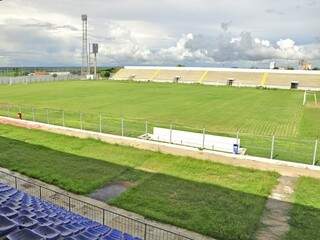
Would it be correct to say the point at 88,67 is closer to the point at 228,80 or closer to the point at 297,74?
the point at 228,80

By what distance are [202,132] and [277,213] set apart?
→ 39.4ft

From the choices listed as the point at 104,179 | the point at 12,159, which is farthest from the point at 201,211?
the point at 12,159

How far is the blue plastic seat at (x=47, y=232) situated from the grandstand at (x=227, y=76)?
229ft

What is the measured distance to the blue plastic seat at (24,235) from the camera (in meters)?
7.37

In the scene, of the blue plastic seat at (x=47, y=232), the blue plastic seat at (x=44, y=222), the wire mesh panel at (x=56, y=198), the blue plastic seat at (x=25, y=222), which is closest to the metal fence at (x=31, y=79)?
the wire mesh panel at (x=56, y=198)

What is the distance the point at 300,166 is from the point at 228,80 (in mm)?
65735

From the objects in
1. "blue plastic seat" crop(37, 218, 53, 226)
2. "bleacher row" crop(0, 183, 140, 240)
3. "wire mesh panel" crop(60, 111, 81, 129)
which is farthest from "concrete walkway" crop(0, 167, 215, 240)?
"wire mesh panel" crop(60, 111, 81, 129)

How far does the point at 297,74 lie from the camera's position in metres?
79.2

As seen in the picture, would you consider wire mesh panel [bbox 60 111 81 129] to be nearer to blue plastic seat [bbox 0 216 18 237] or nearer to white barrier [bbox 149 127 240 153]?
white barrier [bbox 149 127 240 153]

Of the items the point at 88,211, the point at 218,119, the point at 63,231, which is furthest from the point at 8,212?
the point at 218,119

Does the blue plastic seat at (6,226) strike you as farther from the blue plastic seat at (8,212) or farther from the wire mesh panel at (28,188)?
the wire mesh panel at (28,188)

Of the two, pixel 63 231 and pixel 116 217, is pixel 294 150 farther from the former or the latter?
pixel 63 231

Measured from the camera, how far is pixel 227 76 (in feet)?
278

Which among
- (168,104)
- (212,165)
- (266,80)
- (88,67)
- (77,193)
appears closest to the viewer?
(77,193)
